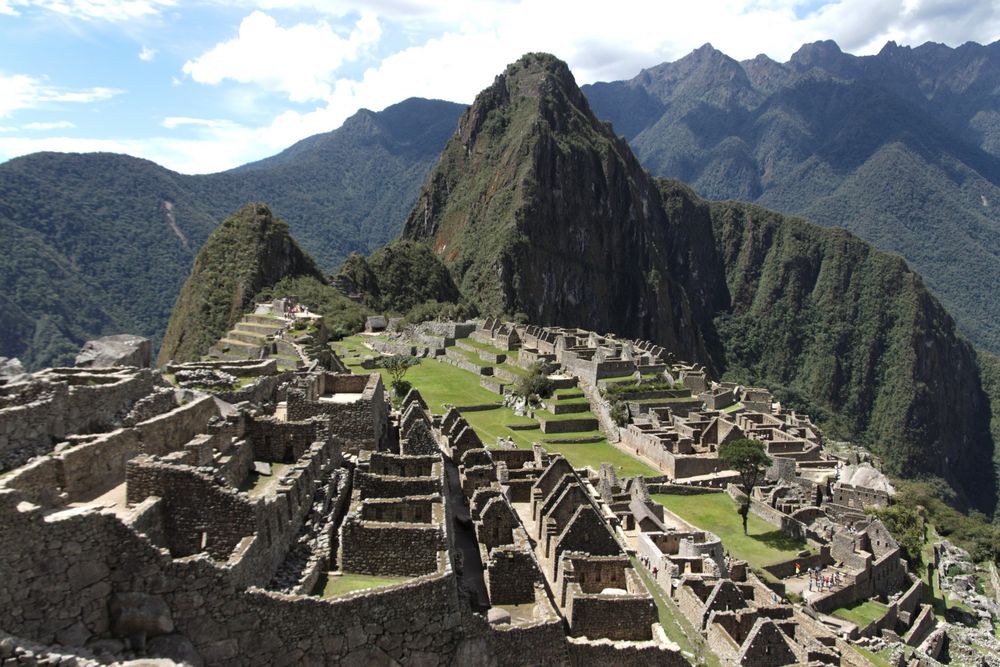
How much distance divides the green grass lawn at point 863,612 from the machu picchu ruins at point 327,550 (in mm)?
275

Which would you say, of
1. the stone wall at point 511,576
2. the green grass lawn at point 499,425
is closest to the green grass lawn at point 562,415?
the green grass lawn at point 499,425

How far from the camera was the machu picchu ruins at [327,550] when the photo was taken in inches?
392

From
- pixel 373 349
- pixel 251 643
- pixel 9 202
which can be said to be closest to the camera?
pixel 251 643

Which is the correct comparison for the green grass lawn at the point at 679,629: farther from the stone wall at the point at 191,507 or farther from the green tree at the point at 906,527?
the green tree at the point at 906,527

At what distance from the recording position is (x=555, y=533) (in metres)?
20.9

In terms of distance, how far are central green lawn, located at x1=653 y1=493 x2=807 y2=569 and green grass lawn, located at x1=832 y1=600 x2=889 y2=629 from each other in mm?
3068

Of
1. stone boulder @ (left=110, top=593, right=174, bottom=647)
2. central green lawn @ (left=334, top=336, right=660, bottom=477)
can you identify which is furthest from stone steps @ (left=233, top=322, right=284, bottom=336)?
stone boulder @ (left=110, top=593, right=174, bottom=647)

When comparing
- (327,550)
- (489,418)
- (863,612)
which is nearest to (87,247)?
(489,418)

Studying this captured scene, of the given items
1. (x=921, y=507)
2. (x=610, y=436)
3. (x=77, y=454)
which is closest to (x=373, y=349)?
(x=610, y=436)

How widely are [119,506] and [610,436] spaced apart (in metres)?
44.6

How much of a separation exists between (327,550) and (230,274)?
101 m

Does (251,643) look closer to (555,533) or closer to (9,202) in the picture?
(555,533)

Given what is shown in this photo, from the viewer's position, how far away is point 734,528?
36.7 m

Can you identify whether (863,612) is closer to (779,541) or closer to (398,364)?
(779,541)
